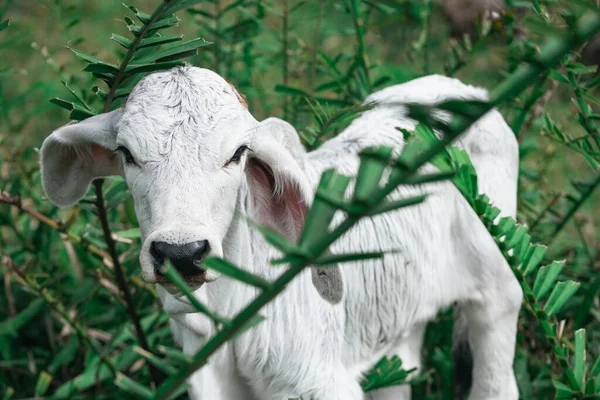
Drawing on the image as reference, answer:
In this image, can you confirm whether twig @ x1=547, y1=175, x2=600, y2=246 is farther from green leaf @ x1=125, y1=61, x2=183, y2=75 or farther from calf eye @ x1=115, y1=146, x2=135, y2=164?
calf eye @ x1=115, y1=146, x2=135, y2=164

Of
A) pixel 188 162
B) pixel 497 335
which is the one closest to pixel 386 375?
pixel 497 335

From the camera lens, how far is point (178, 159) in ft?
7.08

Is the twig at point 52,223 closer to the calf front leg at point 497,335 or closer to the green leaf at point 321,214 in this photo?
the calf front leg at point 497,335

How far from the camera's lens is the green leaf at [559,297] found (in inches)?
98.7

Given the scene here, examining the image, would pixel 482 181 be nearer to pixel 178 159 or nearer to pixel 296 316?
pixel 296 316

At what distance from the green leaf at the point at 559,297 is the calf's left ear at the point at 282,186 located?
2.21 feet

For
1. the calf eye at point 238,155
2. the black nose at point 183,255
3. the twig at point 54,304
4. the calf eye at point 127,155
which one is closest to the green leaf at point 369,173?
the black nose at point 183,255

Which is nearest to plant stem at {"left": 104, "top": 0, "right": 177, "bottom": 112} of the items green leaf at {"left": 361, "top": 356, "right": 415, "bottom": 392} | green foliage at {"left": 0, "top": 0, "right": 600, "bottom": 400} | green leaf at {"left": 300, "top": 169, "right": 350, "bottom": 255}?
green foliage at {"left": 0, "top": 0, "right": 600, "bottom": 400}

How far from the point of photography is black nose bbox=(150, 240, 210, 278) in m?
1.96

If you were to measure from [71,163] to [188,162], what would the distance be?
73 centimetres

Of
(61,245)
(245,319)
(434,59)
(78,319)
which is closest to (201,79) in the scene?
(245,319)

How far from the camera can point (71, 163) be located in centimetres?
271

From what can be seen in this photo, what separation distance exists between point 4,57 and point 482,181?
213 inches

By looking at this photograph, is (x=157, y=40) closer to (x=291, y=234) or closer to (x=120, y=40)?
(x=120, y=40)
